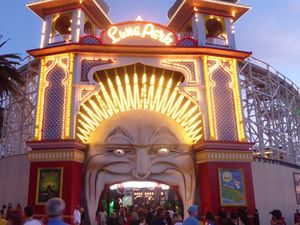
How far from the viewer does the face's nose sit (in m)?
17.7

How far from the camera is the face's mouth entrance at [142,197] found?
21.1 m

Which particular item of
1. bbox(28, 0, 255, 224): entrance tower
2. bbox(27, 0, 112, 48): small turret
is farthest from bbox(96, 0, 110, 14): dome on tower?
bbox(28, 0, 255, 224): entrance tower

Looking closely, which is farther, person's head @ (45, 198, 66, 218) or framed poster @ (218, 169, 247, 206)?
framed poster @ (218, 169, 247, 206)

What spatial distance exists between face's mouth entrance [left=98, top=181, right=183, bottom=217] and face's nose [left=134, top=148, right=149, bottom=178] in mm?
3020

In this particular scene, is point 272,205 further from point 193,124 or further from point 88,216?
point 88,216

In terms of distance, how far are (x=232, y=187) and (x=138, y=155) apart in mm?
4963

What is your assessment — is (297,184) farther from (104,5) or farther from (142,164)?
(104,5)

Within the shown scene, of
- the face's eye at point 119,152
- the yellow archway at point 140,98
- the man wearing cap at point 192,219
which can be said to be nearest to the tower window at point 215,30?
the yellow archway at point 140,98

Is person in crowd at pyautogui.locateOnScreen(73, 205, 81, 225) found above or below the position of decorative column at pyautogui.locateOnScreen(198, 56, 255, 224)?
below

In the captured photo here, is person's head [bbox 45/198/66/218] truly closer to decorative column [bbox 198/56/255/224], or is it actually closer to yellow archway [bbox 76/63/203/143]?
decorative column [bbox 198/56/255/224]

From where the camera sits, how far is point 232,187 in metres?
17.7

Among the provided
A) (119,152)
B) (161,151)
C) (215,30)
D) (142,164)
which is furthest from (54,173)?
(215,30)

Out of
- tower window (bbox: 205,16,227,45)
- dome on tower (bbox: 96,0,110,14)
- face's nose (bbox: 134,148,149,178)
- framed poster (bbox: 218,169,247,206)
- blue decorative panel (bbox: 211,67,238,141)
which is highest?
dome on tower (bbox: 96,0,110,14)

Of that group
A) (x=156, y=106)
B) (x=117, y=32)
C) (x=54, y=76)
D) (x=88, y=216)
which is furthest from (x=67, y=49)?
(x=88, y=216)
